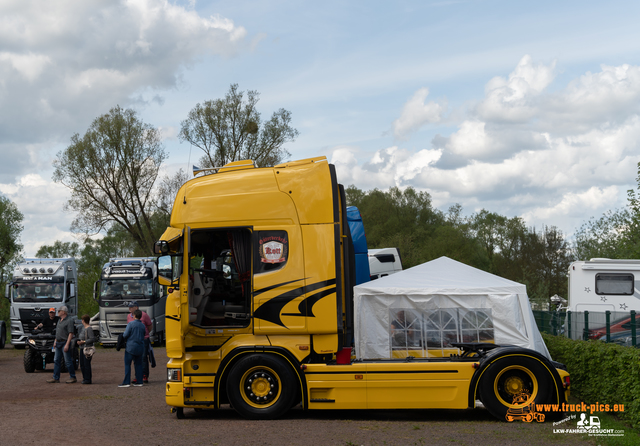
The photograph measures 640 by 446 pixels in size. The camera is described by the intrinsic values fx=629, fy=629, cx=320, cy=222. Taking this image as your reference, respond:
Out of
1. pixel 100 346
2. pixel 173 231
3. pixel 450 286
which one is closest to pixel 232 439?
pixel 173 231

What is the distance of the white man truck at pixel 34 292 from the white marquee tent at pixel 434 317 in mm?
17988

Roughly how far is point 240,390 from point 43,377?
9.15m

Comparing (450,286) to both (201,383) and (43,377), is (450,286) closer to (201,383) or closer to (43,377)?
(201,383)

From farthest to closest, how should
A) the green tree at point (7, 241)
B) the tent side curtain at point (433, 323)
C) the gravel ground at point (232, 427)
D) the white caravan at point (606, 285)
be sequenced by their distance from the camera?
the green tree at point (7, 241), the white caravan at point (606, 285), the tent side curtain at point (433, 323), the gravel ground at point (232, 427)

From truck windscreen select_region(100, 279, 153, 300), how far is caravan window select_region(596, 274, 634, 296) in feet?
56.4

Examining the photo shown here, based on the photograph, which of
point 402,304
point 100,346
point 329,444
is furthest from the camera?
point 100,346

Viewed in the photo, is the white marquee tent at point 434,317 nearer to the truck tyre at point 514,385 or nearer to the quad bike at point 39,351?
the truck tyre at point 514,385

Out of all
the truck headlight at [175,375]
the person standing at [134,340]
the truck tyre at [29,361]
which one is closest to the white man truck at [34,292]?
the truck tyre at [29,361]

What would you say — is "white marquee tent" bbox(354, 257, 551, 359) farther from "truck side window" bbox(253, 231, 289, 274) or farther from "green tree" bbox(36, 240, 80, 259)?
"green tree" bbox(36, 240, 80, 259)

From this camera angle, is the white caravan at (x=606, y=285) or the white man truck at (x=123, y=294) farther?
the white man truck at (x=123, y=294)

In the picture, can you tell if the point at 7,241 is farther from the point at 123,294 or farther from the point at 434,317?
the point at 434,317

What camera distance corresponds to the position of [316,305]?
947 centimetres

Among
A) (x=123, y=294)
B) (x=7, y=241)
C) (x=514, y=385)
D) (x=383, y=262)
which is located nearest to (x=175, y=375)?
(x=514, y=385)

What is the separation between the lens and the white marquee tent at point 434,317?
37.9 ft
